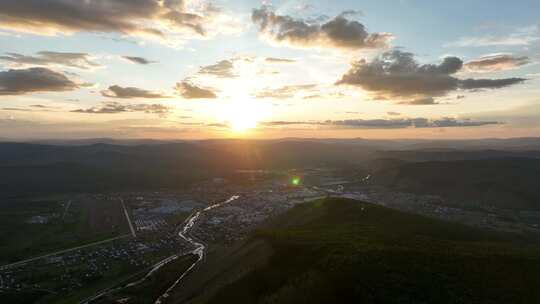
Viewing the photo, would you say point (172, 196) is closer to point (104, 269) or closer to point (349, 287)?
point (104, 269)

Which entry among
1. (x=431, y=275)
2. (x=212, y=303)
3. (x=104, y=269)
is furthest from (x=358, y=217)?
(x=104, y=269)

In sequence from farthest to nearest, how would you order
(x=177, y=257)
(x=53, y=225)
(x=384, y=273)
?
(x=53, y=225)
(x=177, y=257)
(x=384, y=273)

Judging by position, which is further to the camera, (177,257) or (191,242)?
(191,242)

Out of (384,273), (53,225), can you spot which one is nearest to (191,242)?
(53,225)

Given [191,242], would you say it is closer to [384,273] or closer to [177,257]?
[177,257]

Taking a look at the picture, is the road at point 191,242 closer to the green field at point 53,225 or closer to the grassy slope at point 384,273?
the green field at point 53,225

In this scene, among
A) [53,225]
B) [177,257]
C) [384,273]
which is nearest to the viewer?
[384,273]

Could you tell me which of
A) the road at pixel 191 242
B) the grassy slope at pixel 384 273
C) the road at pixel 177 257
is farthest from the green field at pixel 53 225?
the grassy slope at pixel 384 273
